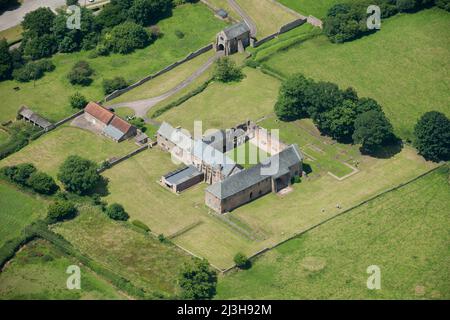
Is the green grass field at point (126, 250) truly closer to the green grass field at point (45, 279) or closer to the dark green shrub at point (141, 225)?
the dark green shrub at point (141, 225)

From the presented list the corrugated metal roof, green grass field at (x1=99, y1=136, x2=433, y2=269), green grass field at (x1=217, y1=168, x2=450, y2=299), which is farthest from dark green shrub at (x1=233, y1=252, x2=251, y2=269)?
the corrugated metal roof

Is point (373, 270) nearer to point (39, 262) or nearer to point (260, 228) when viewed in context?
point (260, 228)

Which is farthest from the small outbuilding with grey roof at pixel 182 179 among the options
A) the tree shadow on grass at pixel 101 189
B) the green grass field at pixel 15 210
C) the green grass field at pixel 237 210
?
the green grass field at pixel 15 210

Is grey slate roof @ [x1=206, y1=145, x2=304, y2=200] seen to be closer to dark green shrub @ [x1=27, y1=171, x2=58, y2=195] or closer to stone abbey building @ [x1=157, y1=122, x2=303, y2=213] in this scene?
stone abbey building @ [x1=157, y1=122, x2=303, y2=213]

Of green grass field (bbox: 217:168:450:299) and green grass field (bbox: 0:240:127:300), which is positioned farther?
green grass field (bbox: 217:168:450:299)

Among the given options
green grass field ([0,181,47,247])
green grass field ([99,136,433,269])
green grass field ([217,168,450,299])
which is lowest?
green grass field ([217,168,450,299])

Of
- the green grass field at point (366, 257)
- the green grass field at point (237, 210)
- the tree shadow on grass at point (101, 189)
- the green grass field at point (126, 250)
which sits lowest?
the green grass field at point (366, 257)
